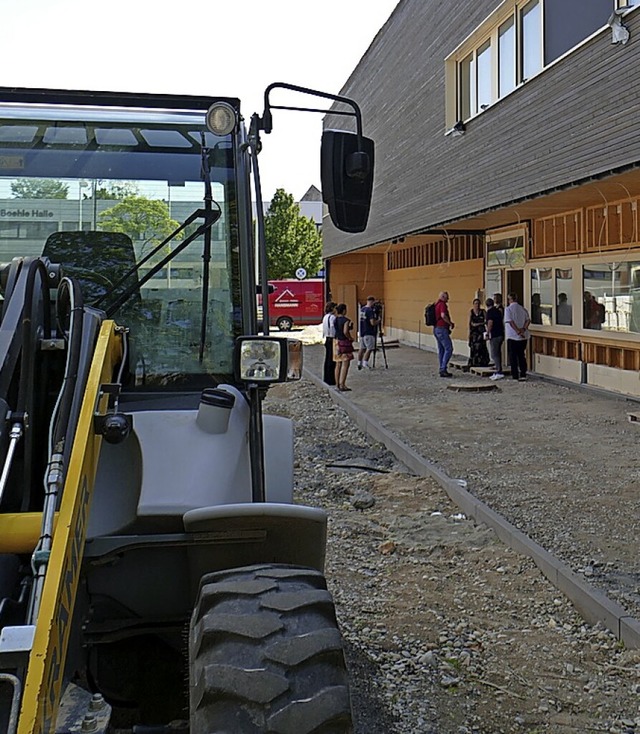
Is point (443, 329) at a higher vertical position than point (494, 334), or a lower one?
higher

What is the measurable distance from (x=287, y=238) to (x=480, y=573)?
50.8 metres

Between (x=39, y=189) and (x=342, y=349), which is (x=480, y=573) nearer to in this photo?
(x=39, y=189)

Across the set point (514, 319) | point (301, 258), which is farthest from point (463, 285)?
point (301, 258)

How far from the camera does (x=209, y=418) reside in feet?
10.3

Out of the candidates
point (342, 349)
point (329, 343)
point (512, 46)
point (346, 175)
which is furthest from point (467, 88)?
point (346, 175)

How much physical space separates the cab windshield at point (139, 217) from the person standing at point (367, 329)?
16.9 meters

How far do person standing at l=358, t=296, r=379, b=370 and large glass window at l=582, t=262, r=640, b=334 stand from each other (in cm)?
604

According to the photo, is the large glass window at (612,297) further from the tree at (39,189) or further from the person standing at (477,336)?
the tree at (39,189)

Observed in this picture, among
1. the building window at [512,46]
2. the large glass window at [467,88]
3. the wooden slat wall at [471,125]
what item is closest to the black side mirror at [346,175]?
the wooden slat wall at [471,125]

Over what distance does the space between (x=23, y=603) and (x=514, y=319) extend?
16052 mm

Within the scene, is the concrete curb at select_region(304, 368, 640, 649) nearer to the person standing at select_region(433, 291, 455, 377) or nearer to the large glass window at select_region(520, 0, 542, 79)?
the large glass window at select_region(520, 0, 542, 79)

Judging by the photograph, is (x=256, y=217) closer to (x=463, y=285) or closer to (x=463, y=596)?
(x=463, y=596)

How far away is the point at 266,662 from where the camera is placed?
7.09 feet

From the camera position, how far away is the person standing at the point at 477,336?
19.4 metres
